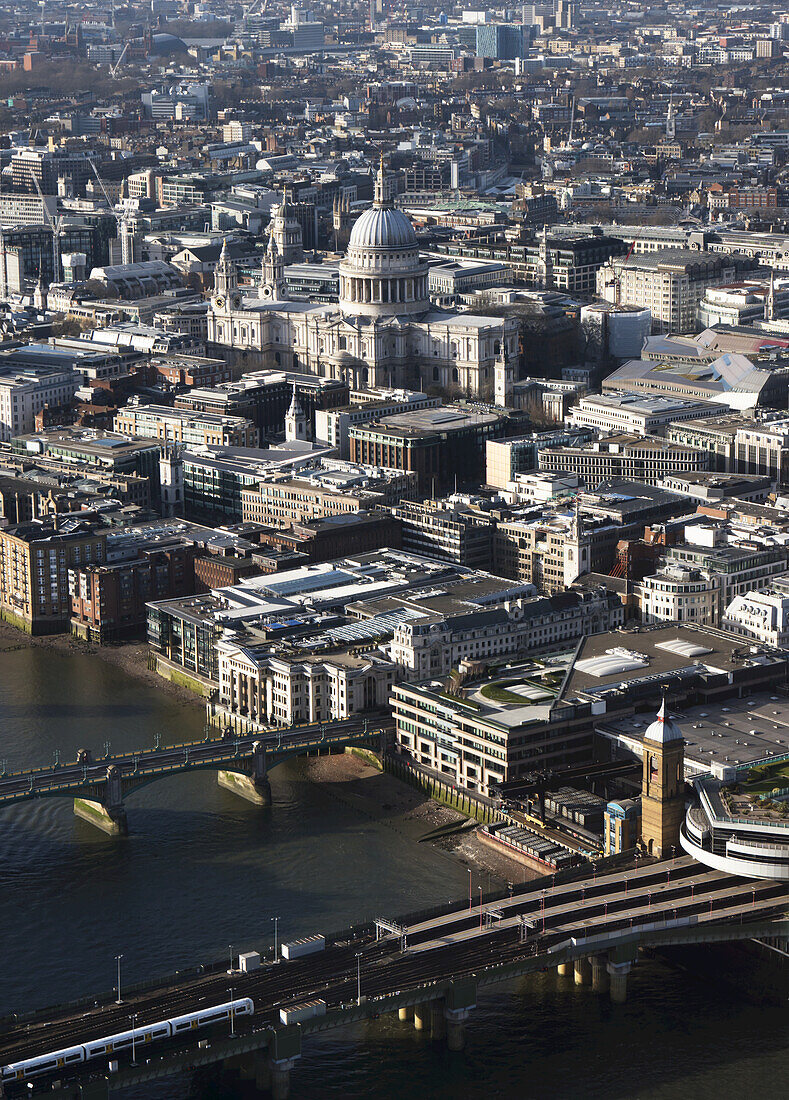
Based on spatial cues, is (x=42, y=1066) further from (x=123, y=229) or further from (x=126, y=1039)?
(x=123, y=229)

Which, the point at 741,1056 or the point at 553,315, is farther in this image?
the point at 553,315

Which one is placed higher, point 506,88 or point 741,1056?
point 506,88

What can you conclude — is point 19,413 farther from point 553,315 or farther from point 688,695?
point 688,695

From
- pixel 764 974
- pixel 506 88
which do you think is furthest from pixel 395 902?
pixel 506 88

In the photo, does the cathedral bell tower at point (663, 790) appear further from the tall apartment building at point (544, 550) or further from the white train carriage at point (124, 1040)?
the tall apartment building at point (544, 550)

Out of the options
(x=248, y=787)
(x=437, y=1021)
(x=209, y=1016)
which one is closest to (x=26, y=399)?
(x=248, y=787)

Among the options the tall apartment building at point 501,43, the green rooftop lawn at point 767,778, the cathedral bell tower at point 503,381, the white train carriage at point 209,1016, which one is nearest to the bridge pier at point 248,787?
the green rooftop lawn at point 767,778

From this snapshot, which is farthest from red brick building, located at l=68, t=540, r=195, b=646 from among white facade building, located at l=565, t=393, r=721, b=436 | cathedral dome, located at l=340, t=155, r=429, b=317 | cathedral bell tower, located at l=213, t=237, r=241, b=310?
cathedral bell tower, located at l=213, t=237, r=241, b=310
